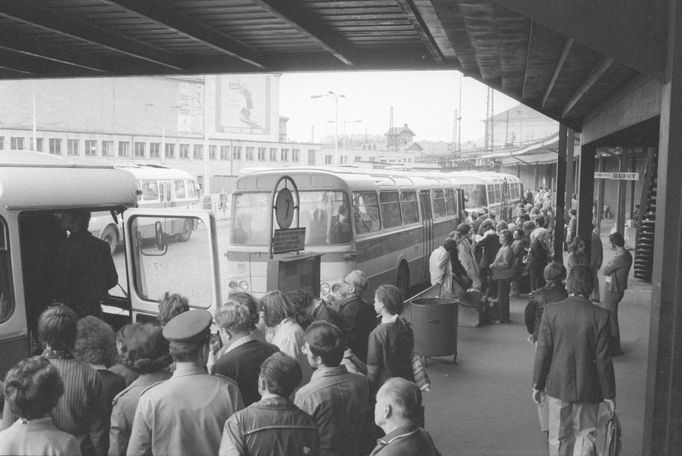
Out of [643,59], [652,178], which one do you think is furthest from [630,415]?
[652,178]

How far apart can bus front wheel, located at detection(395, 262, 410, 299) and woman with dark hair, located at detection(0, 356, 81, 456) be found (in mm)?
12363

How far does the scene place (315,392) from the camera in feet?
14.3

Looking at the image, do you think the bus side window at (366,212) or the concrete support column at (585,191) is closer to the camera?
the bus side window at (366,212)

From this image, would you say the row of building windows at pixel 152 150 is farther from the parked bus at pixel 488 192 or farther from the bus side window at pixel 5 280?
the bus side window at pixel 5 280

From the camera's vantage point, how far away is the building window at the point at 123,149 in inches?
2903

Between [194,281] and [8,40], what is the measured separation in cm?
1166

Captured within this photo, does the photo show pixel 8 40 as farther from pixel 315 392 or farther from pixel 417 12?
pixel 315 392

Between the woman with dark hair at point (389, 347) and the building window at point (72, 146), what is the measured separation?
70075 mm

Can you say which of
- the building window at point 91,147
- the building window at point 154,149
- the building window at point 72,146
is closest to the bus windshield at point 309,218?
the building window at point 72,146

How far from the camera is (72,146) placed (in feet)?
233

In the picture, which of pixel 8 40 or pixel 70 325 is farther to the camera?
pixel 8 40

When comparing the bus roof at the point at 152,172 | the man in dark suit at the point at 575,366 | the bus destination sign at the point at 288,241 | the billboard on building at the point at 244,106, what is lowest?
the man in dark suit at the point at 575,366

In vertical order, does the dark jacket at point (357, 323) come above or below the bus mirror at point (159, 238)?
below

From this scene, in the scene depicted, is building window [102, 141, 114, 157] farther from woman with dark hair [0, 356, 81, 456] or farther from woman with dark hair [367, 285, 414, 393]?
woman with dark hair [0, 356, 81, 456]
